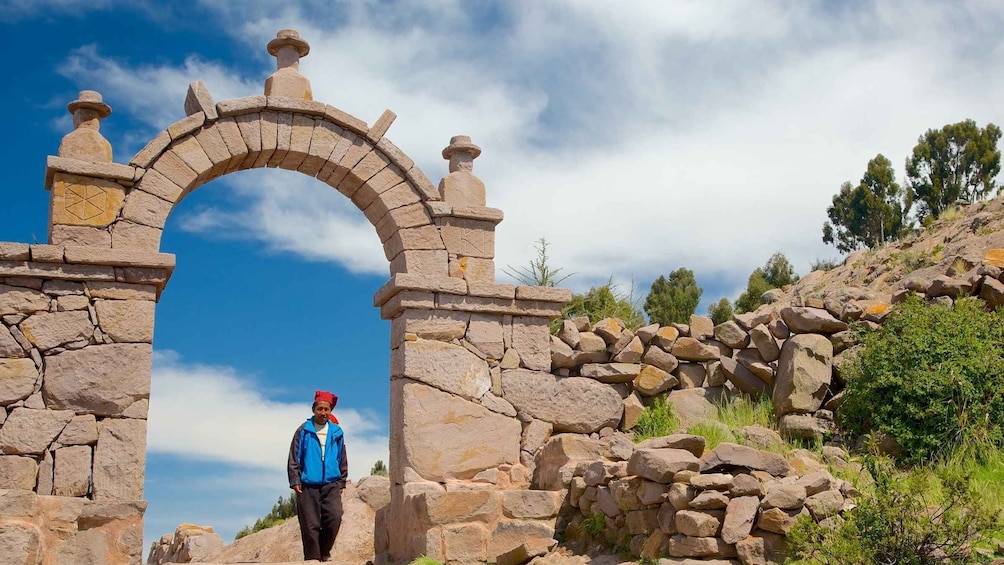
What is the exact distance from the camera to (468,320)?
8766 mm

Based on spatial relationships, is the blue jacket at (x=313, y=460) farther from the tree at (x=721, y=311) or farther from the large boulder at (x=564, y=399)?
the tree at (x=721, y=311)

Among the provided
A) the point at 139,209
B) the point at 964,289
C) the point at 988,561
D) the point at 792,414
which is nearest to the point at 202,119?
the point at 139,209

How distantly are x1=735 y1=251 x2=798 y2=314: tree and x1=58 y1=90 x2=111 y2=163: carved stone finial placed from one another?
1193cm

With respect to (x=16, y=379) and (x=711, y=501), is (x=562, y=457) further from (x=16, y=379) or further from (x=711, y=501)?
(x=16, y=379)

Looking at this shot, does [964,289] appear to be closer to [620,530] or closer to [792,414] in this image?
[792,414]

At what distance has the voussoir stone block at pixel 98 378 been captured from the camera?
757 centimetres

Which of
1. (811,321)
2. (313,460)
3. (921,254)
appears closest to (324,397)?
(313,460)

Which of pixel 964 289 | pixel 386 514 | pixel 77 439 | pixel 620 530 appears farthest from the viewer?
pixel 964 289

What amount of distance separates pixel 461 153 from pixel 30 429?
4.35 metres

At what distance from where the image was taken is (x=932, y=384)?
26.4 ft

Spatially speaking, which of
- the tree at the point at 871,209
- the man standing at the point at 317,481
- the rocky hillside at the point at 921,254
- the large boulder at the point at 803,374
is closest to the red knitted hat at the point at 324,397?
the man standing at the point at 317,481

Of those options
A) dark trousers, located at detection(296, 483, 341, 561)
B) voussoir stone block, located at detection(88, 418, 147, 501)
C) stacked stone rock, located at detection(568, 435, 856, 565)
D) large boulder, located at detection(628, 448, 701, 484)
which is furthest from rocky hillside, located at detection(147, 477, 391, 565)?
large boulder, located at detection(628, 448, 701, 484)

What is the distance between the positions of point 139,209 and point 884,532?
6083 millimetres

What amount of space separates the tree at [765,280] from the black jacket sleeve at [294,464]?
10.7 m
